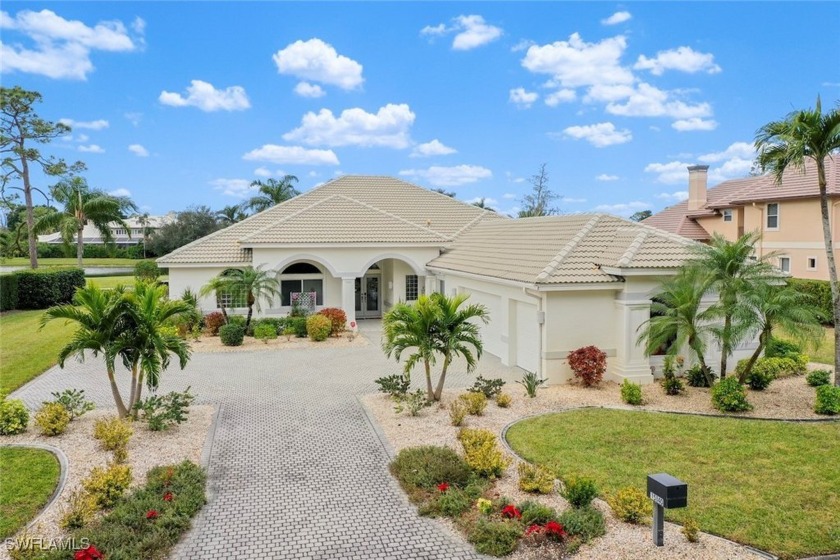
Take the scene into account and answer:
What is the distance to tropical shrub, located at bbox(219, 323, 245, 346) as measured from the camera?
73.7 ft

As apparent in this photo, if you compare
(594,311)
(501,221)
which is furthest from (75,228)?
(594,311)

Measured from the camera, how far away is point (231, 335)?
22453 millimetres

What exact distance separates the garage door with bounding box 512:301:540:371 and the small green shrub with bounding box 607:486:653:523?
28.5ft

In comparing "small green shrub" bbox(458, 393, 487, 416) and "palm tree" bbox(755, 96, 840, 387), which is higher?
"palm tree" bbox(755, 96, 840, 387)

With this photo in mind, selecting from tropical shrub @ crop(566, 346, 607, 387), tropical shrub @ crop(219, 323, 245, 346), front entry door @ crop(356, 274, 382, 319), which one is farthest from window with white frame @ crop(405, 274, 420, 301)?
tropical shrub @ crop(566, 346, 607, 387)

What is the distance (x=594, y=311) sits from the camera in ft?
54.9

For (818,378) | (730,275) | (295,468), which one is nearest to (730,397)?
(730,275)

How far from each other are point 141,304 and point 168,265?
1419 cm

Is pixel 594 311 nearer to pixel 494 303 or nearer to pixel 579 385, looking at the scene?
pixel 579 385

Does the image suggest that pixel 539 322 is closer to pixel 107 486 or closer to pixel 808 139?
pixel 808 139

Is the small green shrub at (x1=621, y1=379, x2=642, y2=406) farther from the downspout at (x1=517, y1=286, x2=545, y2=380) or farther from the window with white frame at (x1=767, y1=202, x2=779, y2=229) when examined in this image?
the window with white frame at (x1=767, y1=202, x2=779, y2=229)

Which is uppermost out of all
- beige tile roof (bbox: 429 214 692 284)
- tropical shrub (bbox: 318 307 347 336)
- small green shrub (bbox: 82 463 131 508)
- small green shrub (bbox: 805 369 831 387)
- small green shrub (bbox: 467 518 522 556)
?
beige tile roof (bbox: 429 214 692 284)

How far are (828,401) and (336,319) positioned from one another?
56.2ft

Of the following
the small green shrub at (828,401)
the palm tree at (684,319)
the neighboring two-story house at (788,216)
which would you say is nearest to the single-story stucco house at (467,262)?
the palm tree at (684,319)
